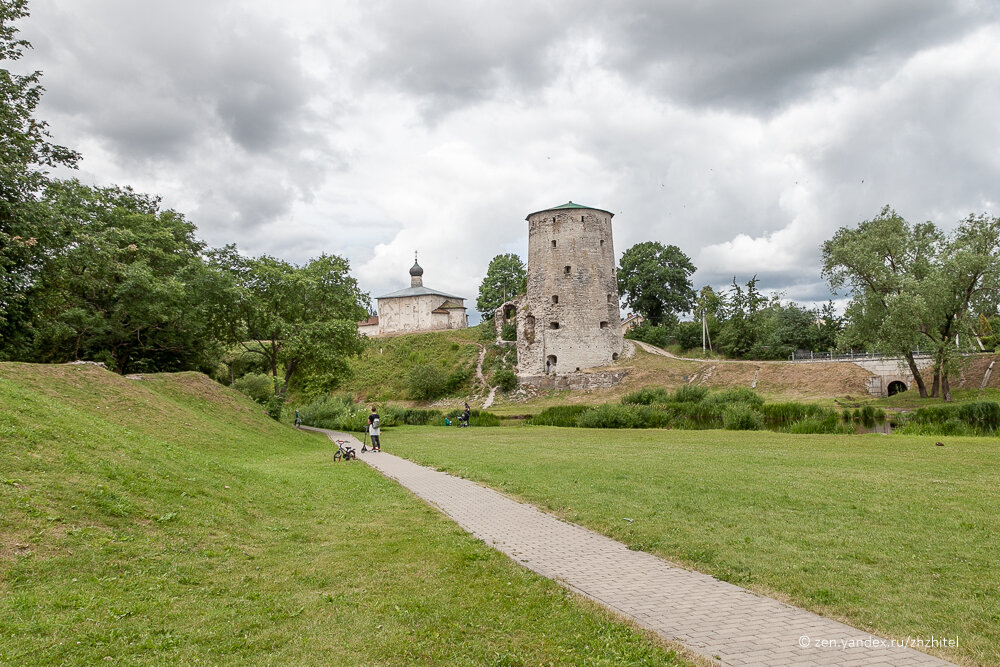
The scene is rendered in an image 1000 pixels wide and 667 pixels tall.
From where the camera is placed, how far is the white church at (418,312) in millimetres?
73188

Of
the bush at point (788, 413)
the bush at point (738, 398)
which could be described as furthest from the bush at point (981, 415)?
the bush at point (738, 398)

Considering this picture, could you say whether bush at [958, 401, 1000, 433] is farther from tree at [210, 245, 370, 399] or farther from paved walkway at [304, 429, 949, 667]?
tree at [210, 245, 370, 399]

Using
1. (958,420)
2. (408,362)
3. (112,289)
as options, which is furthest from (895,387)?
(112,289)

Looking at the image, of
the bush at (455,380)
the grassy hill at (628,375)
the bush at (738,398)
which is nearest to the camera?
the bush at (738,398)

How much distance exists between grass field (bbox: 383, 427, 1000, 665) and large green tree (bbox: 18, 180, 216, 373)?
38.3 feet

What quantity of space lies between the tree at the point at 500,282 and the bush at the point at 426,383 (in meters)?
20.2

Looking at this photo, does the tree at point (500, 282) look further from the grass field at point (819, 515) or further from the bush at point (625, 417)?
the grass field at point (819, 515)

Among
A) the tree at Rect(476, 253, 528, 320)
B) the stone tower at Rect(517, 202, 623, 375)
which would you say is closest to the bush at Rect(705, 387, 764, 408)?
the stone tower at Rect(517, 202, 623, 375)

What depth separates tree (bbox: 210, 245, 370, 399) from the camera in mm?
28656

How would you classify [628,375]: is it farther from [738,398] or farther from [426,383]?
[738,398]

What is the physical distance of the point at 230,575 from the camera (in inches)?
239

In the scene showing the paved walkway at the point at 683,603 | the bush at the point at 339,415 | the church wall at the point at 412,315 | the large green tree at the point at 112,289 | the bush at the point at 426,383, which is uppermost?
the church wall at the point at 412,315

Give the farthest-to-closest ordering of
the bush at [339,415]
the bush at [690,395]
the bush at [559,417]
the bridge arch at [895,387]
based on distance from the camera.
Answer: the bridge arch at [895,387] → the bush at [690,395] → the bush at [559,417] → the bush at [339,415]

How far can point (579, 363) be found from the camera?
5025cm
